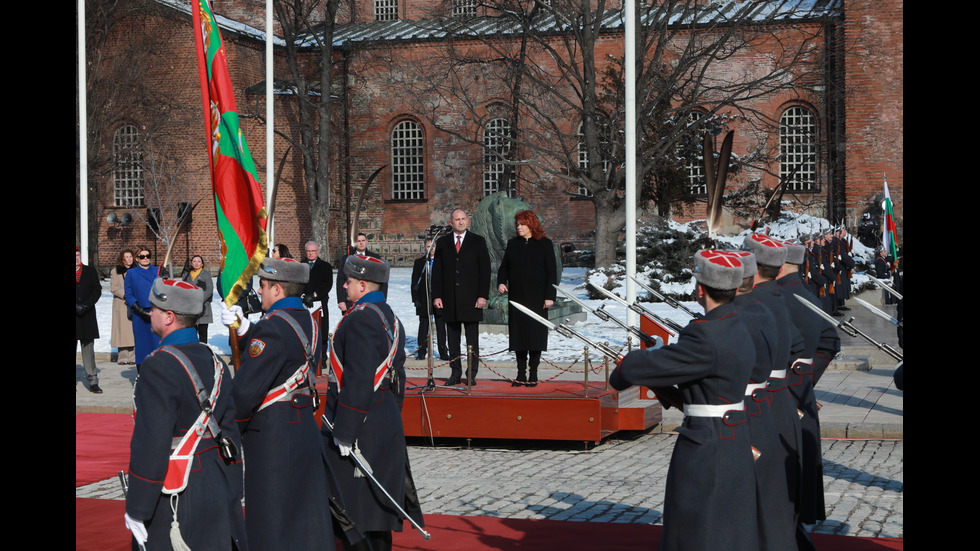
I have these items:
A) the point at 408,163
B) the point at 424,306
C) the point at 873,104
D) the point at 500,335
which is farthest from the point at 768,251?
the point at 408,163

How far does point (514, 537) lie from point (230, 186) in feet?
9.73

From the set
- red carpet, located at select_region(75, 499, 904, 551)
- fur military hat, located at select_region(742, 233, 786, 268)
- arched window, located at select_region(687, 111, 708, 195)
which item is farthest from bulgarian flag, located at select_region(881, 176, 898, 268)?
fur military hat, located at select_region(742, 233, 786, 268)

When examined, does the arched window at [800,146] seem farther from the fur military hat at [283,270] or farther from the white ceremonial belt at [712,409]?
the white ceremonial belt at [712,409]

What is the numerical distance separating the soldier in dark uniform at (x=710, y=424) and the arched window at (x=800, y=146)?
3337 centimetres

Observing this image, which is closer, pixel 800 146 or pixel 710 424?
pixel 710 424

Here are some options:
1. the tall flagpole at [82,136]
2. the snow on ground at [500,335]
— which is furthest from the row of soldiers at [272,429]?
the tall flagpole at [82,136]

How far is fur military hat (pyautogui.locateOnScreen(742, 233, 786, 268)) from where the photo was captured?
6.57 meters

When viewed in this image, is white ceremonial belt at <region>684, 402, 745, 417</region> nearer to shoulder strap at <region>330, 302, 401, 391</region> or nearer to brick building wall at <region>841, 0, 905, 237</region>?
shoulder strap at <region>330, 302, 401, 391</region>

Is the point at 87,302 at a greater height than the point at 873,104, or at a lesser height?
lesser

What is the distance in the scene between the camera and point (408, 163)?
4094 cm

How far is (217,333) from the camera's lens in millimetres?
21375

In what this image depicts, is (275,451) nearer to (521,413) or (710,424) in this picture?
(710,424)

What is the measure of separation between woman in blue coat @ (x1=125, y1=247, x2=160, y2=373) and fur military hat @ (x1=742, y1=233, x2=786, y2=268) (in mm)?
9624

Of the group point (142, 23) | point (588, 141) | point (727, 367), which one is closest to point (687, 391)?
point (727, 367)
